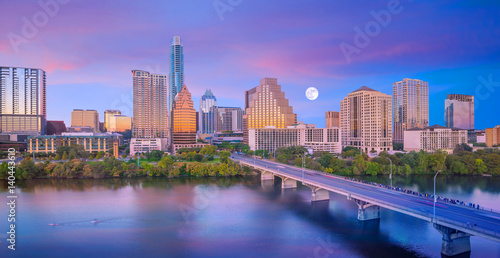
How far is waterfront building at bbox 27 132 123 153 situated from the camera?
6650 cm

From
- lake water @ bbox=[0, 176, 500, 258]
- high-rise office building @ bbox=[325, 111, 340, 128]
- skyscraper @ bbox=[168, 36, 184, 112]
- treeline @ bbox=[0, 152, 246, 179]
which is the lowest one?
lake water @ bbox=[0, 176, 500, 258]

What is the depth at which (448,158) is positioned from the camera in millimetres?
53156

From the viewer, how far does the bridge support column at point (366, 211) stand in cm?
2609

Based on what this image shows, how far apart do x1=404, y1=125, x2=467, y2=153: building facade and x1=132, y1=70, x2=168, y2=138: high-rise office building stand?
77.2m

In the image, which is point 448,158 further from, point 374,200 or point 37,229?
point 37,229

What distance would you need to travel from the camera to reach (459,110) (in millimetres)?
121750

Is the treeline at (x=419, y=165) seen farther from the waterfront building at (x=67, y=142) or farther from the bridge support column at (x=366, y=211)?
the waterfront building at (x=67, y=142)

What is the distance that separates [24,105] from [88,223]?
8525 cm

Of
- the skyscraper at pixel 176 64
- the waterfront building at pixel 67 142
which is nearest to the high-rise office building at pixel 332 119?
the skyscraper at pixel 176 64

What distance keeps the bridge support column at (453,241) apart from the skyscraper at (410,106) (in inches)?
3788

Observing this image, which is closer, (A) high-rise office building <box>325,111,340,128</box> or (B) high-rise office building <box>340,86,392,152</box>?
(B) high-rise office building <box>340,86,392,152</box>

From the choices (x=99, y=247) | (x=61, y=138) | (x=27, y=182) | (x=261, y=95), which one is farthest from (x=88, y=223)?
(x=261, y=95)

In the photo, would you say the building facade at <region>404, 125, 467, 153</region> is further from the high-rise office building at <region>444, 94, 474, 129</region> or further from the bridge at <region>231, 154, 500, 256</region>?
the bridge at <region>231, 154, 500, 256</region>

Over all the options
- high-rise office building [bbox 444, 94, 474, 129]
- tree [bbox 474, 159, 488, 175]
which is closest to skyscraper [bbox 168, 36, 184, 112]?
high-rise office building [bbox 444, 94, 474, 129]
